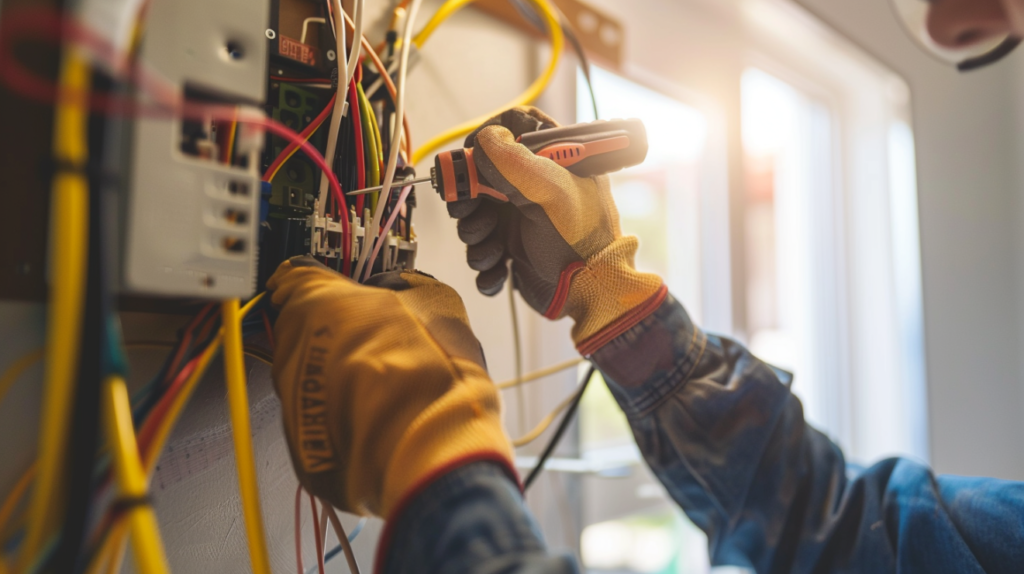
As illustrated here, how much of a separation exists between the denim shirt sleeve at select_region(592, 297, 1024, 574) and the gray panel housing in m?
0.36

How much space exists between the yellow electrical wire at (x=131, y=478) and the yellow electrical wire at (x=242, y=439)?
7cm

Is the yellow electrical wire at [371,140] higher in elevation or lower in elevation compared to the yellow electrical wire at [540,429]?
higher

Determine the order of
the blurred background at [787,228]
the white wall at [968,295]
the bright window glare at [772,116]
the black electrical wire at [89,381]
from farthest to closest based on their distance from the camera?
1. the bright window glare at [772,116]
2. the white wall at [968,295]
3. the blurred background at [787,228]
4. the black electrical wire at [89,381]

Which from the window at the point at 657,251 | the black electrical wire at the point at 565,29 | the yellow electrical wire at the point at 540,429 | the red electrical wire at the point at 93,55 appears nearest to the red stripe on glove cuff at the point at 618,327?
the yellow electrical wire at the point at 540,429

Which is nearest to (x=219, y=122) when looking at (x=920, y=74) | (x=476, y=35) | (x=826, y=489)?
(x=476, y=35)

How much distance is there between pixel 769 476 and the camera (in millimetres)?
580

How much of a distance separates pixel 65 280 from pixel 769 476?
623 mm

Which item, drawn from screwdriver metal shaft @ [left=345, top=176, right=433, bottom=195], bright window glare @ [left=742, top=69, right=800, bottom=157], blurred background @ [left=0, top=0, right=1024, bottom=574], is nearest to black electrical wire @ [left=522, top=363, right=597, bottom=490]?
blurred background @ [left=0, top=0, right=1024, bottom=574]

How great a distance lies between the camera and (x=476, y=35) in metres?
0.75

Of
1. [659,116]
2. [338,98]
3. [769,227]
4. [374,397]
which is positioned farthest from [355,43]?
[769,227]

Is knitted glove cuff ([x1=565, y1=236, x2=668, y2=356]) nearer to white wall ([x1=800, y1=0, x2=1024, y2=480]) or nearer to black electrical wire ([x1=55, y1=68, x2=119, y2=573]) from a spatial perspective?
black electrical wire ([x1=55, y1=68, x2=119, y2=573])

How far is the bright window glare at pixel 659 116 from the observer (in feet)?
3.47

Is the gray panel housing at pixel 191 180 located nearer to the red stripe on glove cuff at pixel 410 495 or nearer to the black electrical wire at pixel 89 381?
the black electrical wire at pixel 89 381

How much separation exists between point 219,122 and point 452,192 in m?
0.18
